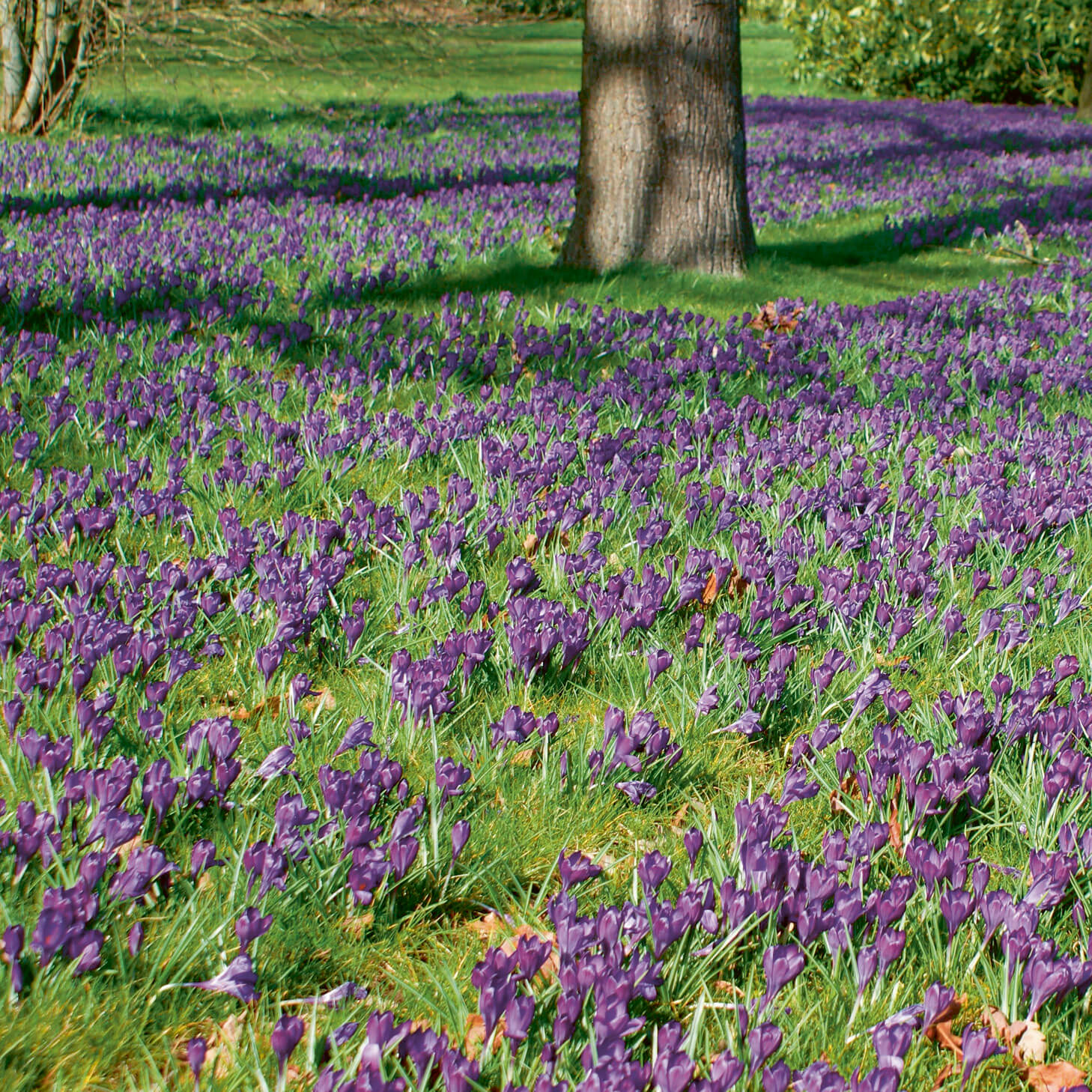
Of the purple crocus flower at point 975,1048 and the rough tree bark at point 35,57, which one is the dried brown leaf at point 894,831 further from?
the rough tree bark at point 35,57

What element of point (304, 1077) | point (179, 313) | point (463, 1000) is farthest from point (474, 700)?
point (179, 313)

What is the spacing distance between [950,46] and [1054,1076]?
1187 inches

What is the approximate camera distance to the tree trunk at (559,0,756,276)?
7.35m

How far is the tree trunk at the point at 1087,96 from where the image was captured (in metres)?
24.0

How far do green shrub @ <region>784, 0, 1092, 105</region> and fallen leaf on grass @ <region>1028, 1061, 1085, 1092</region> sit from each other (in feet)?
91.8

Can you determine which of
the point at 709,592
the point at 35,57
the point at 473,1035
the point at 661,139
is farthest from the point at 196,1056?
the point at 35,57

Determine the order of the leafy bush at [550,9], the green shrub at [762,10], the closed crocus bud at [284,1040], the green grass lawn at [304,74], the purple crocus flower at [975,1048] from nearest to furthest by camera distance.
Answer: the closed crocus bud at [284,1040]
the purple crocus flower at [975,1048]
the green grass lawn at [304,74]
the green shrub at [762,10]
the leafy bush at [550,9]

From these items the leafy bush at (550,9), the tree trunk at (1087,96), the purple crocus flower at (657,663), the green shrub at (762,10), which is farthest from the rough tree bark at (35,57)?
the leafy bush at (550,9)

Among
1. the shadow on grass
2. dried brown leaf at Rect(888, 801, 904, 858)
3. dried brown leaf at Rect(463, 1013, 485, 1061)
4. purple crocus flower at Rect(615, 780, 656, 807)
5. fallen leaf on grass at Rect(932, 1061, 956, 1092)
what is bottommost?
fallen leaf on grass at Rect(932, 1061, 956, 1092)

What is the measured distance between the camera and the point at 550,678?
9.32ft

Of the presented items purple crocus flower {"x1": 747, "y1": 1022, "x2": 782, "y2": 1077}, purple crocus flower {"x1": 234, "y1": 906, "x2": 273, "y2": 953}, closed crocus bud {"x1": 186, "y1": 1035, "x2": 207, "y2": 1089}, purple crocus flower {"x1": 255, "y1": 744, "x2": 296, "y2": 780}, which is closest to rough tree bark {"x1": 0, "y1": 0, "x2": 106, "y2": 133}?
purple crocus flower {"x1": 255, "y1": 744, "x2": 296, "y2": 780}

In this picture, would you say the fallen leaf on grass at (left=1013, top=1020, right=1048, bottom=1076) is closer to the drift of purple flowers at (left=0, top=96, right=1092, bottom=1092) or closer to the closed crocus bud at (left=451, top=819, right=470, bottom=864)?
the drift of purple flowers at (left=0, top=96, right=1092, bottom=1092)

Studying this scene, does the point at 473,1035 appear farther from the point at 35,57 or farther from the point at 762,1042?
the point at 35,57

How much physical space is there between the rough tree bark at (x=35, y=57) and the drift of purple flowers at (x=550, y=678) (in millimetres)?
9350
